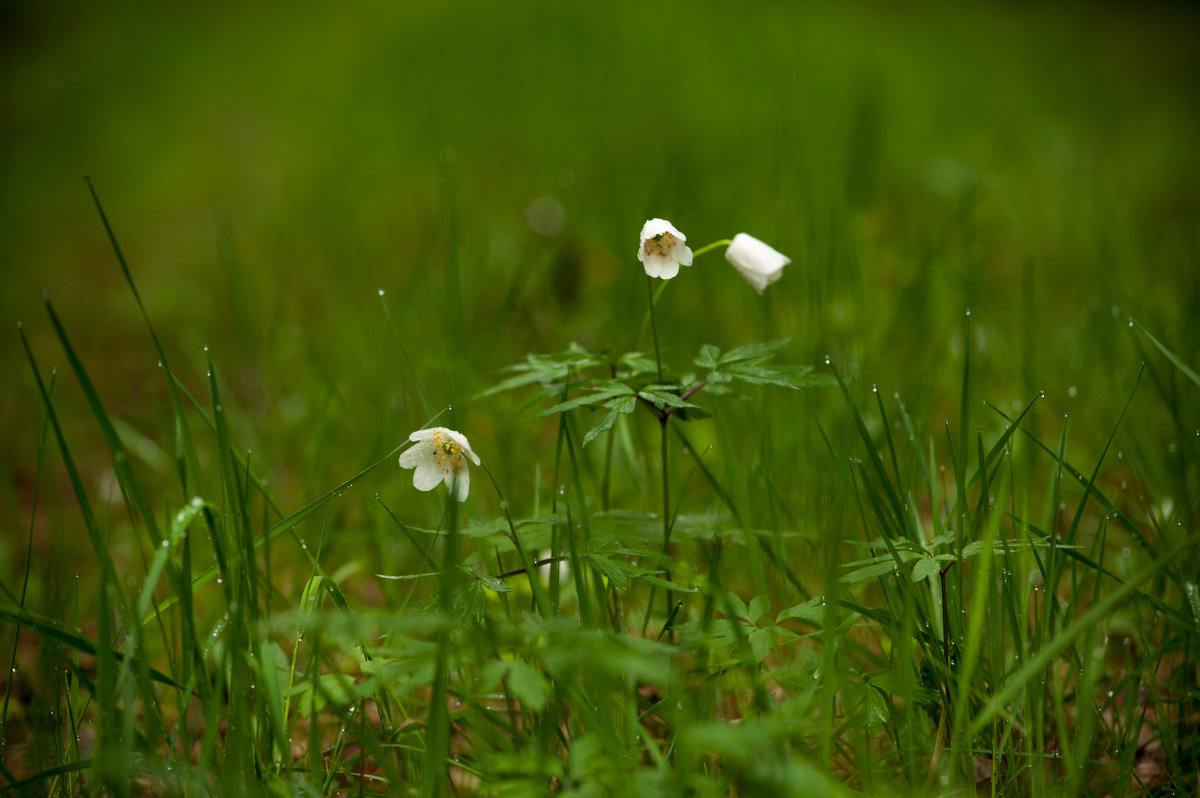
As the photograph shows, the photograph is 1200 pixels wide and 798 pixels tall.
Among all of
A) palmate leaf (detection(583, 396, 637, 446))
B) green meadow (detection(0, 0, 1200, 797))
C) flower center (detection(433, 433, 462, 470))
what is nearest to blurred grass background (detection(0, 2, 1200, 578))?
green meadow (detection(0, 0, 1200, 797))

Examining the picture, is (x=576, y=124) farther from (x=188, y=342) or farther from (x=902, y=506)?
(x=902, y=506)

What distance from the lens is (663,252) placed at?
3.75 feet

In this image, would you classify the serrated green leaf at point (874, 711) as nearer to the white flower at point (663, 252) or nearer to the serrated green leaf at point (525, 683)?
the serrated green leaf at point (525, 683)

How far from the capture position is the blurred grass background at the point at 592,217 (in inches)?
73.8

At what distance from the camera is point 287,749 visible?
2.82ft

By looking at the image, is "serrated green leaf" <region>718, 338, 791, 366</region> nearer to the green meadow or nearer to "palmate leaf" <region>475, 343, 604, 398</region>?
the green meadow

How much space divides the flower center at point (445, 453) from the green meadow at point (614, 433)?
0.01 metres

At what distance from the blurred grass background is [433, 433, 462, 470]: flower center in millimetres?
146

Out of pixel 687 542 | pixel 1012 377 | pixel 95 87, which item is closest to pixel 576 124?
pixel 1012 377

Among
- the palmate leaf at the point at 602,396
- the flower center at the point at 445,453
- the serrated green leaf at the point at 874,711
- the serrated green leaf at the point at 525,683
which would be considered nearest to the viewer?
the serrated green leaf at the point at 525,683

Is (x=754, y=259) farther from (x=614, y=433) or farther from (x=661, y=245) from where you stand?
(x=614, y=433)

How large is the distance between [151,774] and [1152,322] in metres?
1.97

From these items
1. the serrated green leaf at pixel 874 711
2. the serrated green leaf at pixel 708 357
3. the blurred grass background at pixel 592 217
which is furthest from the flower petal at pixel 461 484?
the serrated green leaf at pixel 874 711

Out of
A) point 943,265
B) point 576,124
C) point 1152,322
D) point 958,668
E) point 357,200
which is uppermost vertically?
point 576,124
